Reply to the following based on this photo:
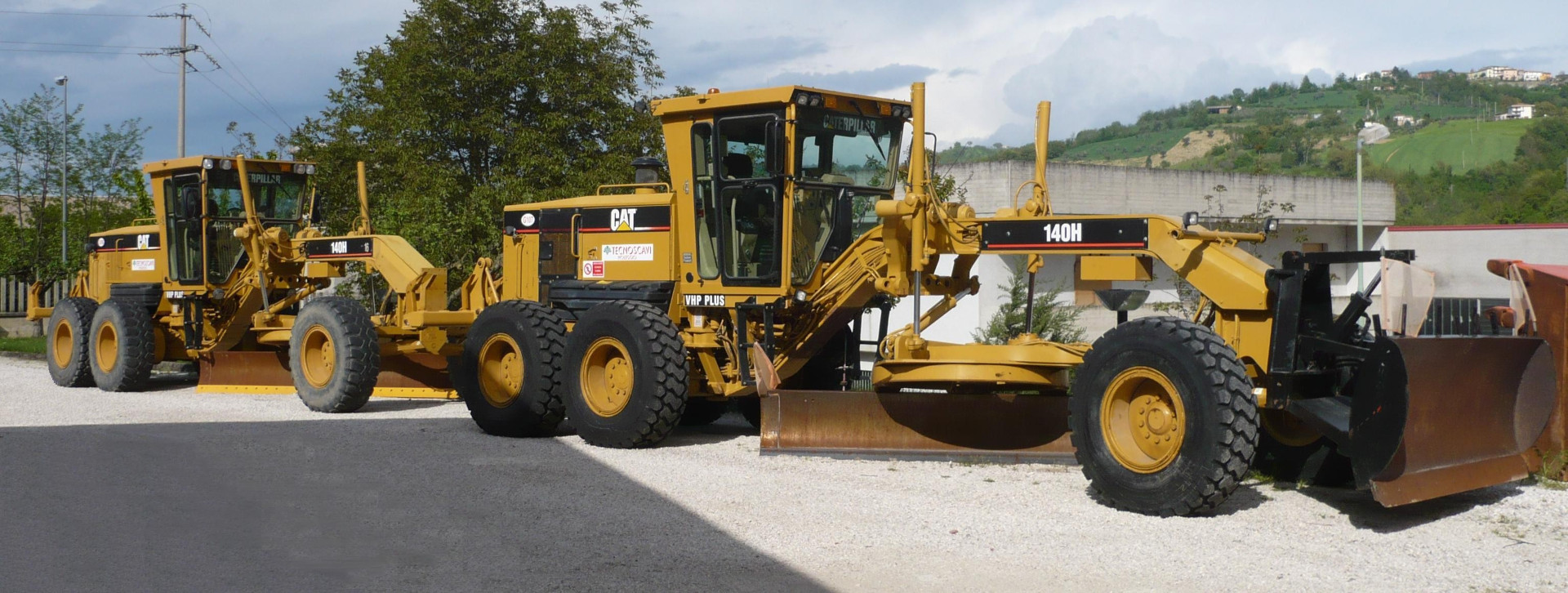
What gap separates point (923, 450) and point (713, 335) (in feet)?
6.92

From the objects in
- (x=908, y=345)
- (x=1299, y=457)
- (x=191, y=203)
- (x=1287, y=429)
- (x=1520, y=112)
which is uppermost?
(x=1520, y=112)

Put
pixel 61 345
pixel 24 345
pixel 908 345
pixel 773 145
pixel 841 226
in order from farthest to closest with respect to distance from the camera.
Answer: pixel 24 345 < pixel 61 345 < pixel 841 226 < pixel 773 145 < pixel 908 345

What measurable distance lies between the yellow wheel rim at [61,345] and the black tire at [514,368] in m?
7.92

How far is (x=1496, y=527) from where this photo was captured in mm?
7086

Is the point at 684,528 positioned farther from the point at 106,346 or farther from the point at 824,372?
the point at 106,346

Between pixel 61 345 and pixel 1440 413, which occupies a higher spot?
pixel 1440 413

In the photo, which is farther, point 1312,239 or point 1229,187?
point 1312,239

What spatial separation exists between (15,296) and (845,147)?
2665 centimetres

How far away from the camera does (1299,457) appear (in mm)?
8266

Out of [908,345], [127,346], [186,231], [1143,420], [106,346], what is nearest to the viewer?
[1143,420]

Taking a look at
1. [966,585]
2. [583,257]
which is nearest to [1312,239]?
[583,257]

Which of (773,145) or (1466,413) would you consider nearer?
(1466,413)

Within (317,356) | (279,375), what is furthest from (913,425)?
(279,375)

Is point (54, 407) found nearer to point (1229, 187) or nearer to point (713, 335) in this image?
point (713, 335)
